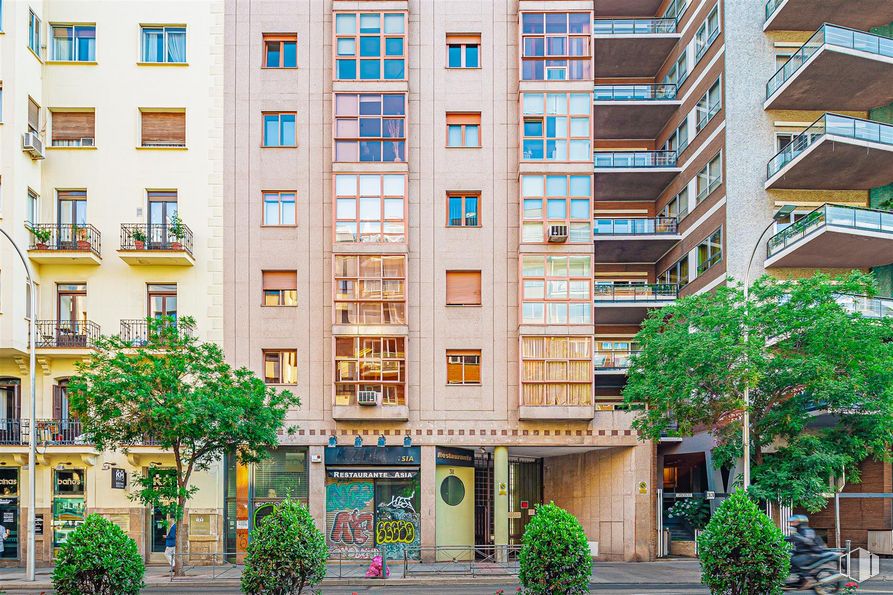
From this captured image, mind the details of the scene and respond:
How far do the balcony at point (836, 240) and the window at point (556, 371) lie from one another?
33.2 feet

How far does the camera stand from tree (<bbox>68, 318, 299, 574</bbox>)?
2422 centimetres

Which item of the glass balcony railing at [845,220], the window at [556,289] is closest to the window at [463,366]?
the window at [556,289]

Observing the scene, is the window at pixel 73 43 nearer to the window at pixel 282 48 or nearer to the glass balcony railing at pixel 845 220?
the window at pixel 282 48

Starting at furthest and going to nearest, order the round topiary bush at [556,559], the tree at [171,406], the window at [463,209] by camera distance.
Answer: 1. the window at [463,209]
2. the tree at [171,406]
3. the round topiary bush at [556,559]

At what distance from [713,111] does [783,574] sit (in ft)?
92.4

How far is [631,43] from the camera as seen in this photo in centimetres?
4338

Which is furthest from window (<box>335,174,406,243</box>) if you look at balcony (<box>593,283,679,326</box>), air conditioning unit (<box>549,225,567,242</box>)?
balcony (<box>593,283,679,326</box>)

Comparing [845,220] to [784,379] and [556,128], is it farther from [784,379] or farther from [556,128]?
[556,128]

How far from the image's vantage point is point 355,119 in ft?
103

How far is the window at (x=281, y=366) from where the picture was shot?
31.2 m

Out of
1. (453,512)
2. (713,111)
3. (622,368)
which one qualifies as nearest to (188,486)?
(453,512)

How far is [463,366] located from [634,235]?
15374 mm

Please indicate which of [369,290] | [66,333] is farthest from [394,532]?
[66,333]

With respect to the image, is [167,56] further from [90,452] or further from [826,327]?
[826,327]
